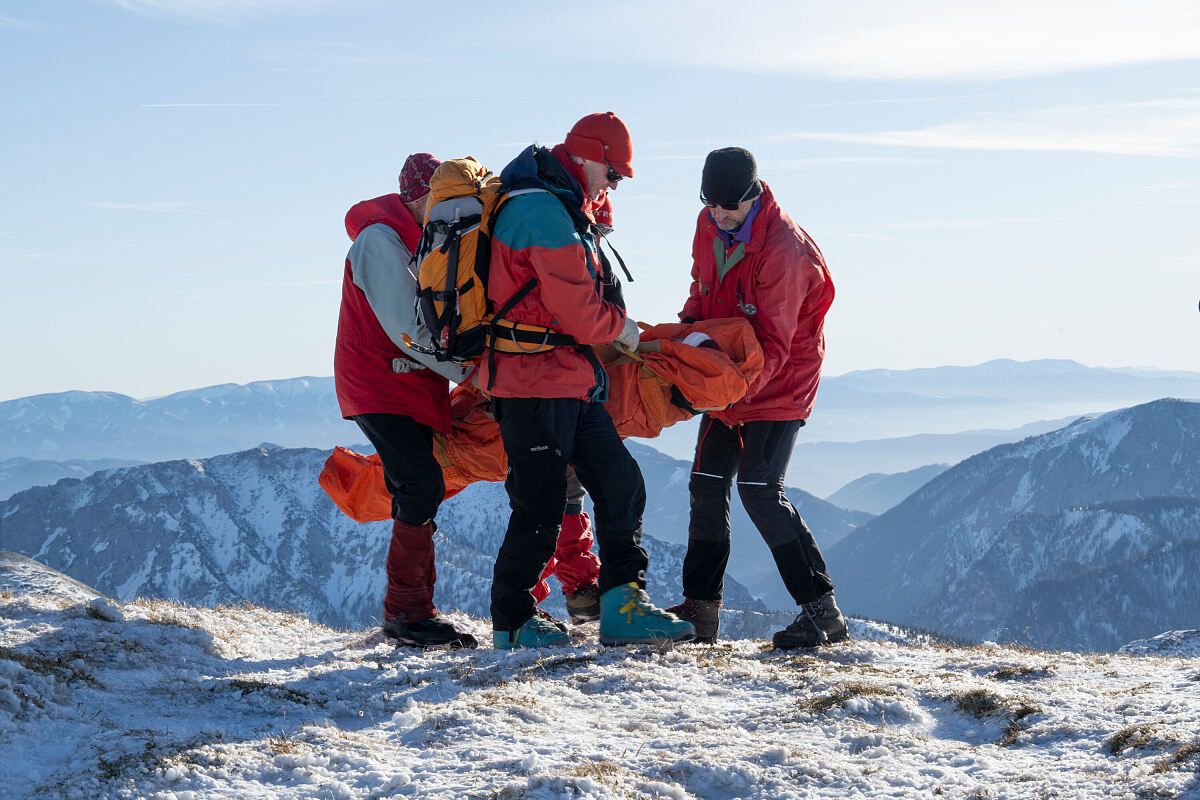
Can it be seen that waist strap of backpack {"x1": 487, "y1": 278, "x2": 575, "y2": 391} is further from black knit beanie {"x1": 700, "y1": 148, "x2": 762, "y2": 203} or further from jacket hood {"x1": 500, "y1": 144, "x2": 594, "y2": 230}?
black knit beanie {"x1": 700, "y1": 148, "x2": 762, "y2": 203}

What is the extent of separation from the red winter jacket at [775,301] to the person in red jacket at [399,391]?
7.87 feet

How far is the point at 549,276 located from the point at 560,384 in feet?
2.75

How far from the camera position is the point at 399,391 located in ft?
27.3

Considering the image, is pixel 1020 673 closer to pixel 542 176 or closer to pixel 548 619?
pixel 548 619

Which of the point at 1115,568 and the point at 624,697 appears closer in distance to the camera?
the point at 624,697

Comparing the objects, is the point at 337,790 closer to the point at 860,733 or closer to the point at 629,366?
the point at 860,733

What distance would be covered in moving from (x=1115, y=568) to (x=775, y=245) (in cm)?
22087

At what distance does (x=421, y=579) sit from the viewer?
8.59 meters

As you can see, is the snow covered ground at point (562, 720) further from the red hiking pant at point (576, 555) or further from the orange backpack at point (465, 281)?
the orange backpack at point (465, 281)

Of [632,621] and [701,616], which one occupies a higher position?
[632,621]

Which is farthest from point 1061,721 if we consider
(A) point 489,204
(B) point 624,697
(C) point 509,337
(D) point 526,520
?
(A) point 489,204

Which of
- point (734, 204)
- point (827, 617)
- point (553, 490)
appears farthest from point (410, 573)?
point (734, 204)

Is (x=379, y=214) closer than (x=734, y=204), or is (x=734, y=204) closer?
(x=734, y=204)

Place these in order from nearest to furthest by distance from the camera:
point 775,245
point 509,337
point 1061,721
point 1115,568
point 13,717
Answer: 1. point 13,717
2. point 1061,721
3. point 509,337
4. point 775,245
5. point 1115,568
